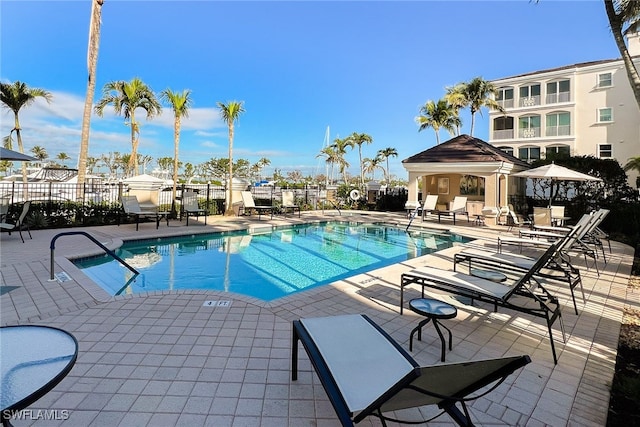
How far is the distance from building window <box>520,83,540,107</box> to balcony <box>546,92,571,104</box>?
0.73 meters

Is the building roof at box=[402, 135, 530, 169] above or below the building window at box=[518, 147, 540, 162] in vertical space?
below

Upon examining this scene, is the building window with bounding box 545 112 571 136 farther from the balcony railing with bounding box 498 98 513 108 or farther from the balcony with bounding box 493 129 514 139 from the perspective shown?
the balcony railing with bounding box 498 98 513 108

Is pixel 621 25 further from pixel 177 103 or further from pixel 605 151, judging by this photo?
pixel 605 151

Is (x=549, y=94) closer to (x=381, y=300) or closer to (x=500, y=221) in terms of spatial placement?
(x=500, y=221)

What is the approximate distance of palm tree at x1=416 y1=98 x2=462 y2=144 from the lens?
23141 millimetres

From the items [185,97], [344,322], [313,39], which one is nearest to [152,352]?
[344,322]

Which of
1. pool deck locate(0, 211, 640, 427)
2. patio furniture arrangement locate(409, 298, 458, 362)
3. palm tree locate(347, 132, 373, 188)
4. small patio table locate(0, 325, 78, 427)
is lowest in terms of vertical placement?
pool deck locate(0, 211, 640, 427)

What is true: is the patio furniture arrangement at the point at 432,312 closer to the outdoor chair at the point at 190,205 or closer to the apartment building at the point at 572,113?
the outdoor chair at the point at 190,205

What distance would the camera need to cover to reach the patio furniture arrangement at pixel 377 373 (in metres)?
1.41

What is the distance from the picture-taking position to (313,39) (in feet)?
58.0

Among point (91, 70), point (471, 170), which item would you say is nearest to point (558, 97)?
point (471, 170)

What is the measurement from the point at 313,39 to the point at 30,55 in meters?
14.1

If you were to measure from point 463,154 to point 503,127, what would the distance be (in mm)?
16865

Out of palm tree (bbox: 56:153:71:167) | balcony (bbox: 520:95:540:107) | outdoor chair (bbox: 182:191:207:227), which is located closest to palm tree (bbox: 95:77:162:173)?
outdoor chair (bbox: 182:191:207:227)
